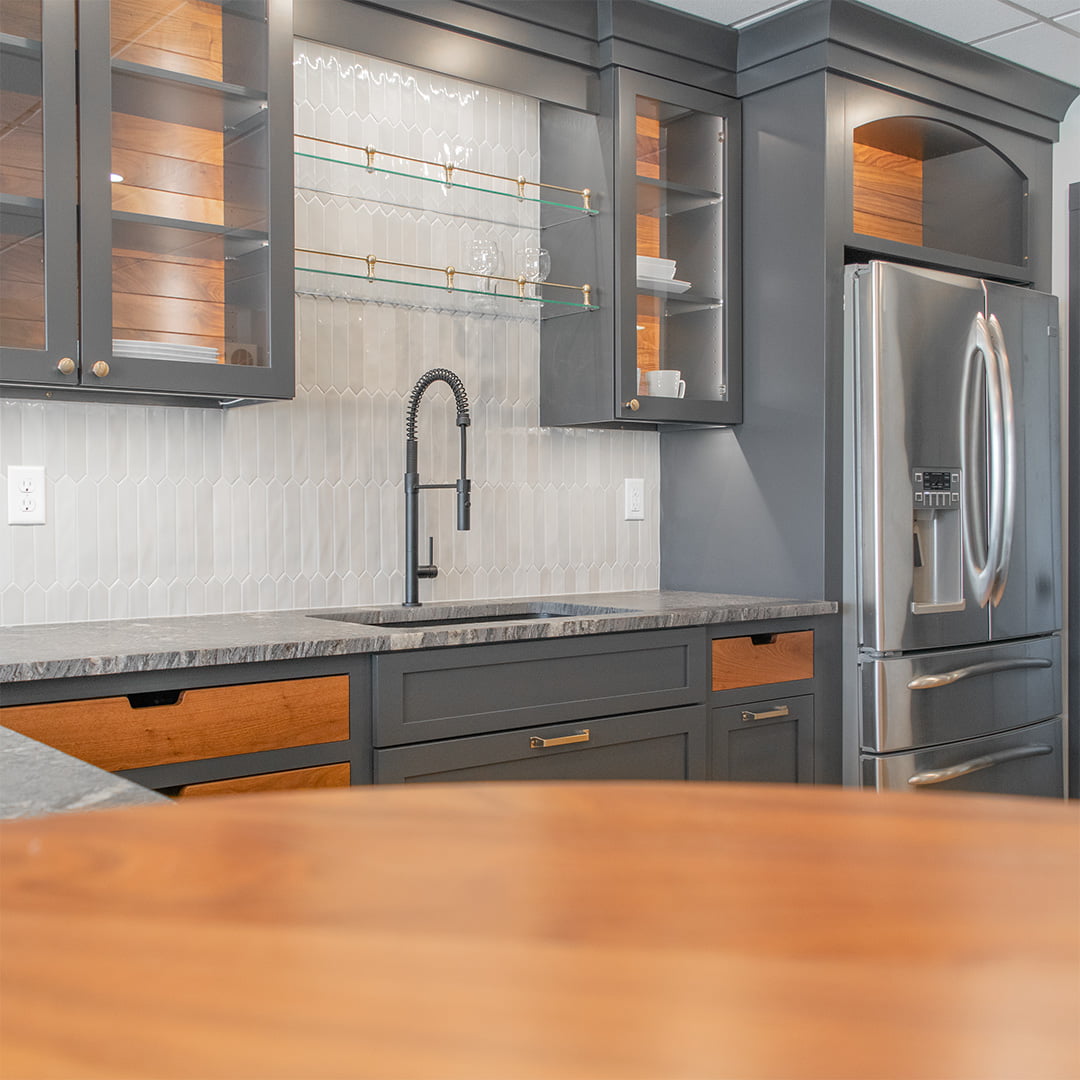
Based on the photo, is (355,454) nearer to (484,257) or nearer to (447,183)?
(484,257)

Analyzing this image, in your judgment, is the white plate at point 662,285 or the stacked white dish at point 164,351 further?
the white plate at point 662,285

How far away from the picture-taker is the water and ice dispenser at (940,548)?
302 cm

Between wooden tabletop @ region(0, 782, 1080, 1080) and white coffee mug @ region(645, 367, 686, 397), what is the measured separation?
9.49 feet

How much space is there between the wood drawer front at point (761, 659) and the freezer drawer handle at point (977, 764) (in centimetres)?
40

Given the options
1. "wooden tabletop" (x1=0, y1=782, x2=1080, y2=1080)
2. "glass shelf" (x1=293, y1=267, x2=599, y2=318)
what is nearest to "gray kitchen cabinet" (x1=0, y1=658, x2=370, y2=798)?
"glass shelf" (x1=293, y1=267, x2=599, y2=318)

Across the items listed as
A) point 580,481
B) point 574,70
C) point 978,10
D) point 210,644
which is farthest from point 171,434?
point 978,10

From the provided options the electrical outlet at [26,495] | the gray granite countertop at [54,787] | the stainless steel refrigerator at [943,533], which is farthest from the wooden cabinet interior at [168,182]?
the stainless steel refrigerator at [943,533]

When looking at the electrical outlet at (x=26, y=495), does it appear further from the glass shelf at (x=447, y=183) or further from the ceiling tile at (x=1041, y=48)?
the ceiling tile at (x=1041, y=48)

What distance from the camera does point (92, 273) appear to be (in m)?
2.12

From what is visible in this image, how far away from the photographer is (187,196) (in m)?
2.28

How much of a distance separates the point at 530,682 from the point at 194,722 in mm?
724

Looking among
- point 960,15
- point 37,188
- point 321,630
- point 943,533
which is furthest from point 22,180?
point 960,15

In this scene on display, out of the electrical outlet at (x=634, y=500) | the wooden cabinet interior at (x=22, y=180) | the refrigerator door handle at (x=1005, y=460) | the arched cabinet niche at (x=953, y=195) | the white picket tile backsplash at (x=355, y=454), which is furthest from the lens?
the arched cabinet niche at (x=953, y=195)

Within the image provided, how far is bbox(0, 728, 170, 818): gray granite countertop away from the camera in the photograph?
0.77 metres
